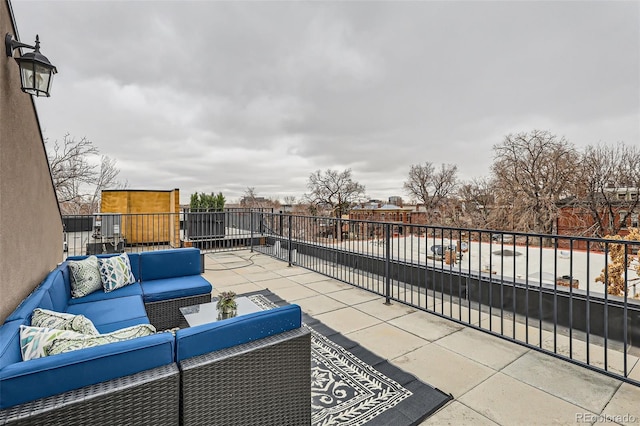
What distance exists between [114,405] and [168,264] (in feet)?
9.66

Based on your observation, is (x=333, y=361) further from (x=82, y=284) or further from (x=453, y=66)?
(x=453, y=66)

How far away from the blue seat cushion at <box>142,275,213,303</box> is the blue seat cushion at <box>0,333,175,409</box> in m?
2.15

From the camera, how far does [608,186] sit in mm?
12586

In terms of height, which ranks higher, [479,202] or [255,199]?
[255,199]

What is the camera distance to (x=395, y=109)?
946cm

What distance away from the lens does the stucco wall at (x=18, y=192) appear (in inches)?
77.4

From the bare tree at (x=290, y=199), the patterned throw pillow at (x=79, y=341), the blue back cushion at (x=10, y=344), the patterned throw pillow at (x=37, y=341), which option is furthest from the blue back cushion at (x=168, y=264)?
the bare tree at (x=290, y=199)

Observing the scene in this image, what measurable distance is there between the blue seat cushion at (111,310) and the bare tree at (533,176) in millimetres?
15460

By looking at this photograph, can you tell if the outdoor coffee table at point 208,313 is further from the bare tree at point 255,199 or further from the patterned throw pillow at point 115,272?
the bare tree at point 255,199

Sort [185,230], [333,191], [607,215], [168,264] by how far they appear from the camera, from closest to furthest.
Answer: [168,264]
[185,230]
[607,215]
[333,191]

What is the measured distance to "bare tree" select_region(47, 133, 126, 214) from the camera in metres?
11.7

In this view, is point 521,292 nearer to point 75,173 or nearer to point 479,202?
point 479,202

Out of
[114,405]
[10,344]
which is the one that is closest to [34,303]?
[10,344]

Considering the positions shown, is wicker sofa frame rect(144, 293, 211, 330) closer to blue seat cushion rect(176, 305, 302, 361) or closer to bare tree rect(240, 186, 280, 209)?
blue seat cushion rect(176, 305, 302, 361)
